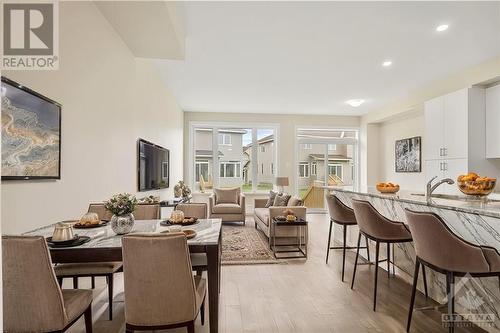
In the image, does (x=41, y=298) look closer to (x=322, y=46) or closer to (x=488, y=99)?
(x=322, y=46)

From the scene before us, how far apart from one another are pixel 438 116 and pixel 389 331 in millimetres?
4285

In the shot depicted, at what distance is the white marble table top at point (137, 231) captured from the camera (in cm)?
202

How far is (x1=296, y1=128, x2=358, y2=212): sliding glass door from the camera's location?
8688 millimetres

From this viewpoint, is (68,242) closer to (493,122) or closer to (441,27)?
(441,27)

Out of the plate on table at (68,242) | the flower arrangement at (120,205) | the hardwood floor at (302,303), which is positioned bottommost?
the hardwood floor at (302,303)

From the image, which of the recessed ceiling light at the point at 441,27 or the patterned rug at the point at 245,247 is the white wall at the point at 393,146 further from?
the patterned rug at the point at 245,247

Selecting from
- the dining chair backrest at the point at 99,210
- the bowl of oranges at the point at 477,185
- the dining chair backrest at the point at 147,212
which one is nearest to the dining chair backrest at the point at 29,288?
the dining chair backrest at the point at 99,210

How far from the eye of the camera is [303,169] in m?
8.67

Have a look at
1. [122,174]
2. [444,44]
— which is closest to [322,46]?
[444,44]

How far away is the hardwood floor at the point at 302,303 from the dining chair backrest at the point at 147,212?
79cm

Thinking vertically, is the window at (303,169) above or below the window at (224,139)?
below

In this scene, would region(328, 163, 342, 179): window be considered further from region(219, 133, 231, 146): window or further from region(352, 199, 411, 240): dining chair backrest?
region(352, 199, 411, 240): dining chair backrest

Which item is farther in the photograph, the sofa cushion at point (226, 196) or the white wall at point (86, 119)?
the sofa cushion at point (226, 196)

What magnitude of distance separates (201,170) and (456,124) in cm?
613
